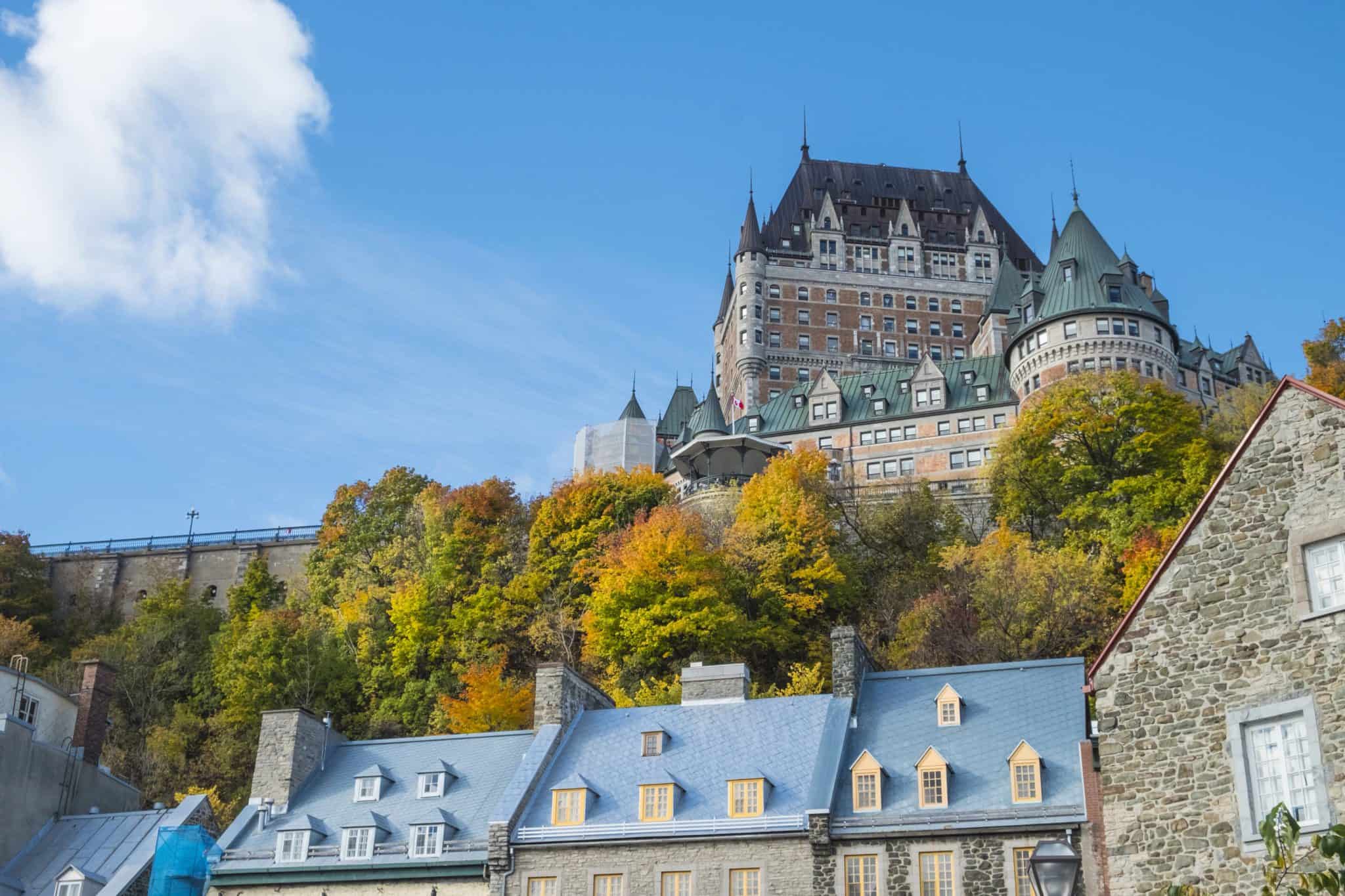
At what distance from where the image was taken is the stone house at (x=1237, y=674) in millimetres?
20266

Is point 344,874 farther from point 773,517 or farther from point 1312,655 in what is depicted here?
point 773,517

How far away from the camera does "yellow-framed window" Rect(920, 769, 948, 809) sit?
109 ft

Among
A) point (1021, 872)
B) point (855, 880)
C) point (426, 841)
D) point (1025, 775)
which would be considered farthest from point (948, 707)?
point (426, 841)

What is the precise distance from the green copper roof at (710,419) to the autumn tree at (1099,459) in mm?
25655

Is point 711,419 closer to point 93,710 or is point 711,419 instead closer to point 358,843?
point 93,710

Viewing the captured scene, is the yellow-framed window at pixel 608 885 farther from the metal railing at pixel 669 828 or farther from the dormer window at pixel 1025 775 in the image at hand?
the dormer window at pixel 1025 775

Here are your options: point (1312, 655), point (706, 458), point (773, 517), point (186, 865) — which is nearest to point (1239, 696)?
point (1312, 655)

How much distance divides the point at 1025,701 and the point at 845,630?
16.4 feet

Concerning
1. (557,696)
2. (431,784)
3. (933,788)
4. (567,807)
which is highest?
(557,696)

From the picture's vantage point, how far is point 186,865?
38938 millimetres

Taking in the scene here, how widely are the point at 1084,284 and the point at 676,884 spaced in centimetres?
6851

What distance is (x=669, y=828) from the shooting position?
3481 centimetres

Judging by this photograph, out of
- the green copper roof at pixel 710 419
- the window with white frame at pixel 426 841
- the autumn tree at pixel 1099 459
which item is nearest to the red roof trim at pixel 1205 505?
the window with white frame at pixel 426 841

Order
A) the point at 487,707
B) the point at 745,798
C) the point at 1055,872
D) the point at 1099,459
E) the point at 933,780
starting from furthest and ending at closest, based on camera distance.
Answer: the point at 1099,459
the point at 487,707
the point at 745,798
the point at 933,780
the point at 1055,872
